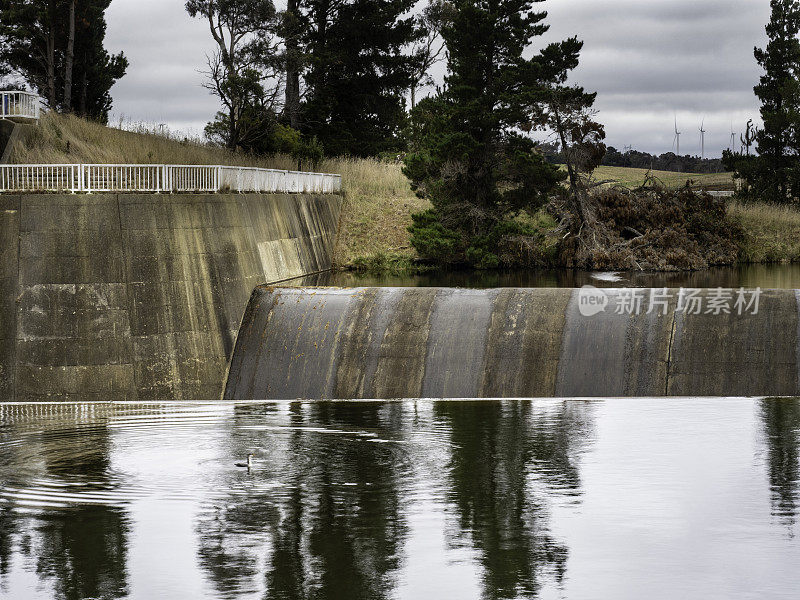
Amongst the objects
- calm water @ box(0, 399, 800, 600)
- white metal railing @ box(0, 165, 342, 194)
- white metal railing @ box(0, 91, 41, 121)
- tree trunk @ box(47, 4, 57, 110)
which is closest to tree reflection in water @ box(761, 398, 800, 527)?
calm water @ box(0, 399, 800, 600)

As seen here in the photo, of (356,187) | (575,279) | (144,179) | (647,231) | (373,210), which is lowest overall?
(575,279)

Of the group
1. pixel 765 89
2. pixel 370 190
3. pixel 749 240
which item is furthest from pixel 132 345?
pixel 765 89

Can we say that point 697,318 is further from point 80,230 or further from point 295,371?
point 80,230

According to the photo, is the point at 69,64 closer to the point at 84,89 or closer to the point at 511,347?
the point at 84,89

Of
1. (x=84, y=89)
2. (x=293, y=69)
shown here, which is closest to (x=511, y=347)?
(x=293, y=69)

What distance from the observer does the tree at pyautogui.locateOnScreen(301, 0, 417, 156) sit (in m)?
54.2

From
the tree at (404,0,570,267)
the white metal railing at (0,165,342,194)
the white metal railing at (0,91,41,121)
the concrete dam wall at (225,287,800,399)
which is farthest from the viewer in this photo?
the tree at (404,0,570,267)

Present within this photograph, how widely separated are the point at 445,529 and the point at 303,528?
1.67 m

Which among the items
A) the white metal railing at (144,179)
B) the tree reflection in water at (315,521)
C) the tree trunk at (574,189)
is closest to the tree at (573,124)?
the tree trunk at (574,189)

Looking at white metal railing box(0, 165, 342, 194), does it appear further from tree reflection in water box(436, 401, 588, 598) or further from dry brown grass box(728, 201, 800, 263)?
dry brown grass box(728, 201, 800, 263)

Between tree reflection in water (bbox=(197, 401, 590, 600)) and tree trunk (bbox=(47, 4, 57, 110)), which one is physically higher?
tree trunk (bbox=(47, 4, 57, 110))

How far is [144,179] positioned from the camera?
23.3 meters

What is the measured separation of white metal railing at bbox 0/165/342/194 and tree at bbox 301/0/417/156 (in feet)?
80.2

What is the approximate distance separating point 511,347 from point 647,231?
22.7 meters
